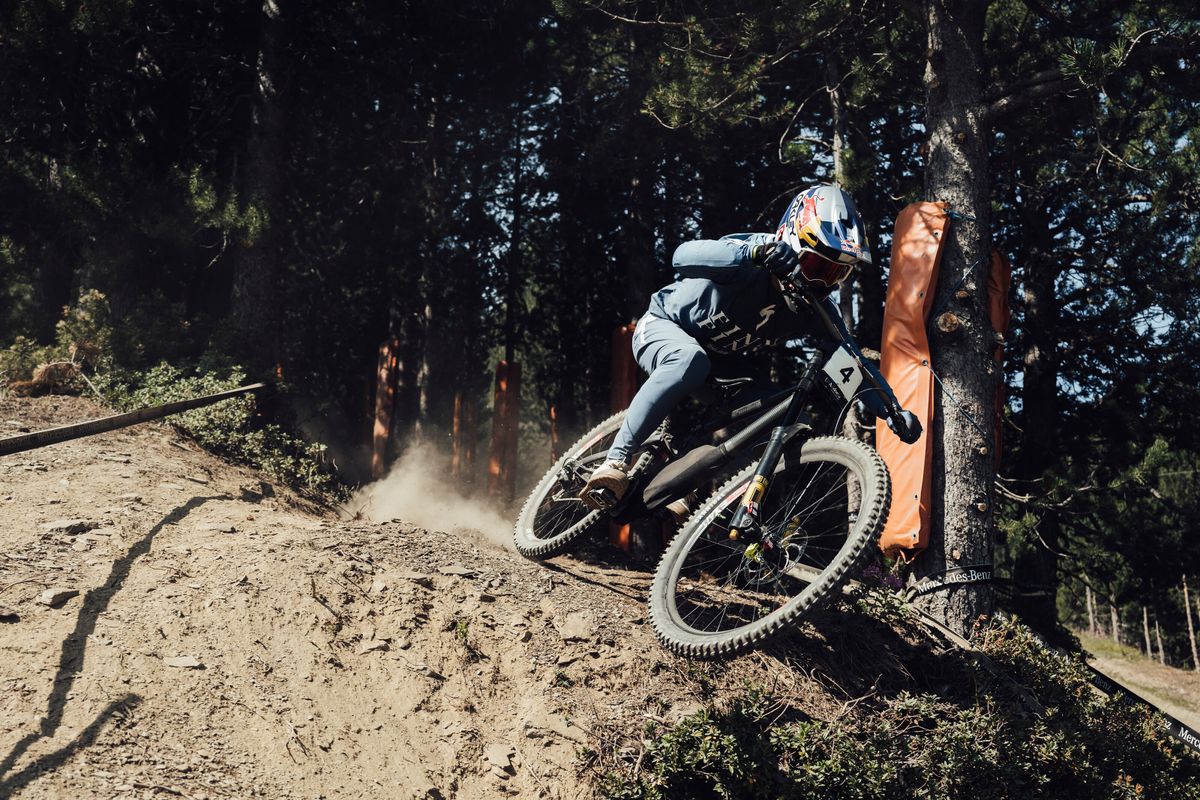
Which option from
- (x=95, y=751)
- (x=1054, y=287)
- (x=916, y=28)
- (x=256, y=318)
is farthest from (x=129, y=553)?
(x=1054, y=287)

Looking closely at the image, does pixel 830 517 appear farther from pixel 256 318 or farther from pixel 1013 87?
pixel 256 318

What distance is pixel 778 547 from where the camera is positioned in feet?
17.3

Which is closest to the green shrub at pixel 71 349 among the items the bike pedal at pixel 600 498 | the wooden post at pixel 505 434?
the wooden post at pixel 505 434

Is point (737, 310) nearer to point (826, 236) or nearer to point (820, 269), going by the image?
point (820, 269)

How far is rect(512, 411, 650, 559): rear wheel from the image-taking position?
674 cm

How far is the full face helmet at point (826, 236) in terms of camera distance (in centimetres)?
515

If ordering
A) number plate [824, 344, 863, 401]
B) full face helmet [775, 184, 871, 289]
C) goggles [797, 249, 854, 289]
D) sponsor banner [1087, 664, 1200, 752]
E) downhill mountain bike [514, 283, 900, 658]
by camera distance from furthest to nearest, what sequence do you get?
sponsor banner [1087, 664, 1200, 752] < number plate [824, 344, 863, 401] < goggles [797, 249, 854, 289] < full face helmet [775, 184, 871, 289] < downhill mountain bike [514, 283, 900, 658]

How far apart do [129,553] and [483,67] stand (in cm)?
1193

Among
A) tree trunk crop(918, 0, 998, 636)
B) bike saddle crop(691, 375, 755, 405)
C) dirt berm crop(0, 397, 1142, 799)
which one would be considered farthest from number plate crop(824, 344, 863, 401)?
tree trunk crop(918, 0, 998, 636)

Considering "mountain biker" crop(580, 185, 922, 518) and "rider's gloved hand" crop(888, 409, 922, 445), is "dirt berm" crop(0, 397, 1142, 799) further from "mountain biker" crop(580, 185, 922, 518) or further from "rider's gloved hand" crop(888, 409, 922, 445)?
"rider's gloved hand" crop(888, 409, 922, 445)

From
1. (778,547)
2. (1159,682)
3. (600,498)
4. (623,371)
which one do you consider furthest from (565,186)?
(1159,682)

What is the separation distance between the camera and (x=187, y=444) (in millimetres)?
10125

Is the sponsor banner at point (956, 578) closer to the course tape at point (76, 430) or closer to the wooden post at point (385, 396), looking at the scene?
the course tape at point (76, 430)

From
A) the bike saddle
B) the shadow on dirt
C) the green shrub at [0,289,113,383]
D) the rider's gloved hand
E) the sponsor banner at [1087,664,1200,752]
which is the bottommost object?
the sponsor banner at [1087,664,1200,752]
